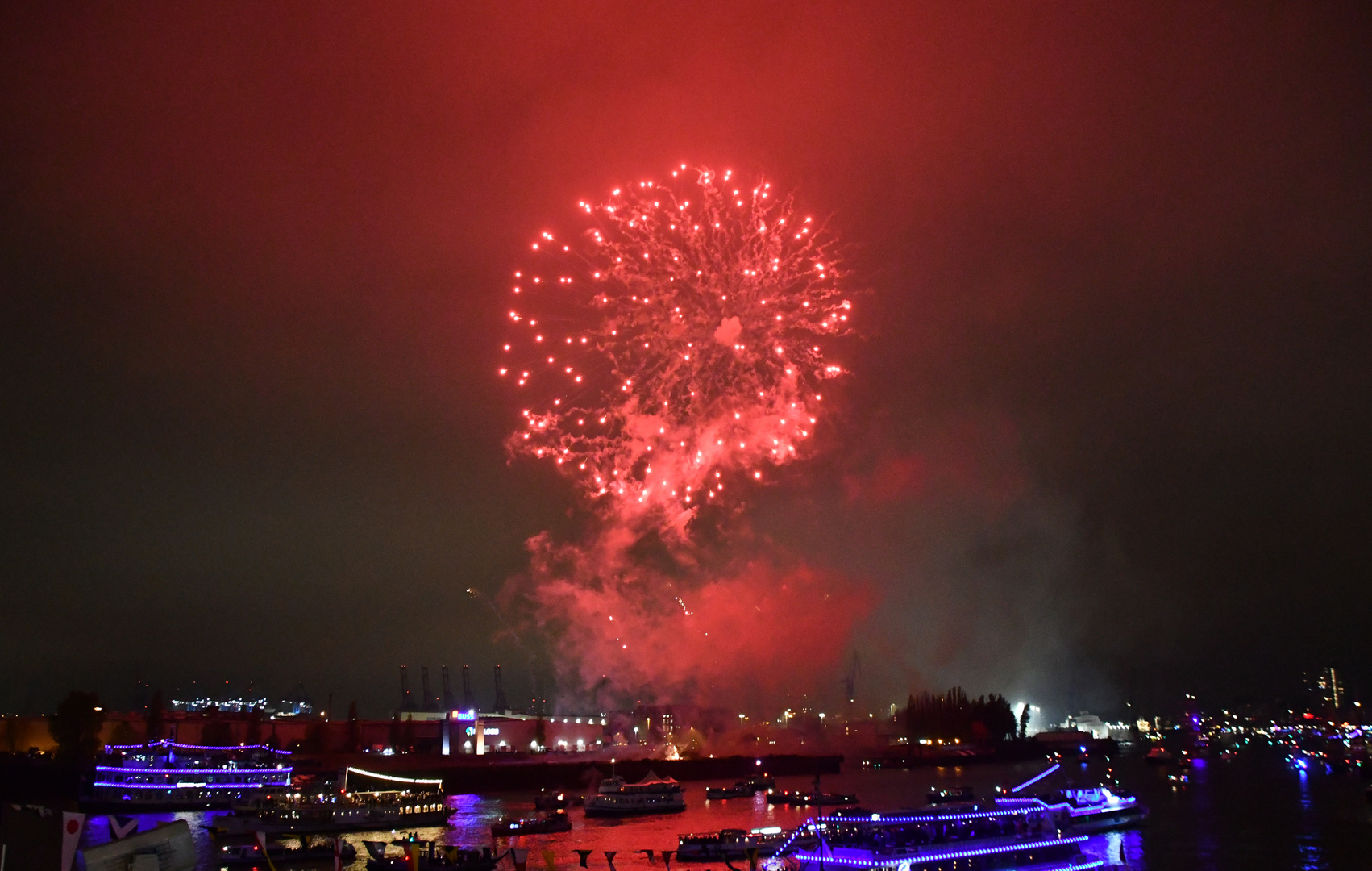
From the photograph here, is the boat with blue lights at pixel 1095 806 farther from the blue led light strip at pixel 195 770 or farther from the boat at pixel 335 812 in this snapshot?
the blue led light strip at pixel 195 770

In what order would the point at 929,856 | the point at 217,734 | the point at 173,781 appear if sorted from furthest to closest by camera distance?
1. the point at 217,734
2. the point at 173,781
3. the point at 929,856

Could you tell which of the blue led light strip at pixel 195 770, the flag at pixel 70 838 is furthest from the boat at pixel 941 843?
the blue led light strip at pixel 195 770

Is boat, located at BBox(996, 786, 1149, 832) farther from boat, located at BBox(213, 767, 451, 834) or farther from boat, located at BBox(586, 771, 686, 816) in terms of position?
boat, located at BBox(213, 767, 451, 834)

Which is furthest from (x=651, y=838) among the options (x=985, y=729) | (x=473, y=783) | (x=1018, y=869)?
(x=985, y=729)

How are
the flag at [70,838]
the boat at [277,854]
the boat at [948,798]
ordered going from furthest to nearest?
the boat at [948,798], the boat at [277,854], the flag at [70,838]

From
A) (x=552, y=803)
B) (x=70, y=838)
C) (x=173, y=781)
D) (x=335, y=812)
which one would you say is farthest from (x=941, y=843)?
(x=173, y=781)

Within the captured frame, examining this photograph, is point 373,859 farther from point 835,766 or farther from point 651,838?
point 835,766

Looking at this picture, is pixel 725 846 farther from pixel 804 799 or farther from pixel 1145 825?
pixel 804 799
